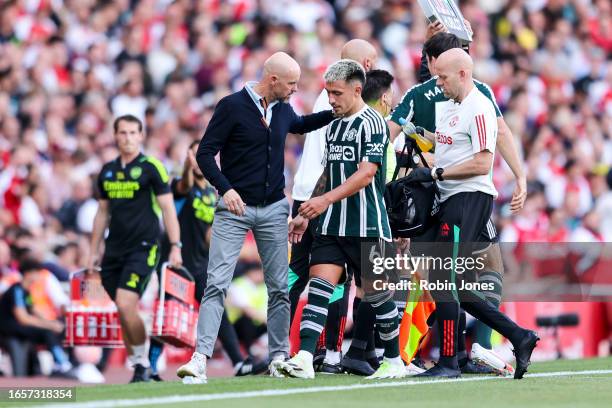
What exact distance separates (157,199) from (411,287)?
2.59 metres

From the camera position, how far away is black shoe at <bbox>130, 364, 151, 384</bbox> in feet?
39.5

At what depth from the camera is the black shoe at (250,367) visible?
11727 millimetres

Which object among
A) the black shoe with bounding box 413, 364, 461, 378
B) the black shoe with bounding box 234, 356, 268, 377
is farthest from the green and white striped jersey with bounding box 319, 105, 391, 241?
the black shoe with bounding box 234, 356, 268, 377

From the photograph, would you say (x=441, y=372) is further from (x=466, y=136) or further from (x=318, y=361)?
(x=466, y=136)

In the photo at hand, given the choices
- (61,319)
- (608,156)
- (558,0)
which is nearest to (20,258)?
(61,319)

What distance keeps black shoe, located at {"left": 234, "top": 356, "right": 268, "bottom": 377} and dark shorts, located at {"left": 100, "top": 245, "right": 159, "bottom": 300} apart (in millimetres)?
1012

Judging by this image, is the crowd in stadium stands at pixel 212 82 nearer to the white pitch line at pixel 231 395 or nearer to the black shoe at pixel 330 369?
the black shoe at pixel 330 369

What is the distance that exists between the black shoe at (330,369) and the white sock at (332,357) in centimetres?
3

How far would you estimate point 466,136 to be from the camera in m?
9.94

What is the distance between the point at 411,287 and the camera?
10680mm

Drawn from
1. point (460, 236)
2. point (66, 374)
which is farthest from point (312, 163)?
point (66, 374)

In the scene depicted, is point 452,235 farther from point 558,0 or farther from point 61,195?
point 558,0

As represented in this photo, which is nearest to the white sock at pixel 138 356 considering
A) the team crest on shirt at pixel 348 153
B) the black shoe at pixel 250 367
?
the black shoe at pixel 250 367

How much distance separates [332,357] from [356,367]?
367mm
